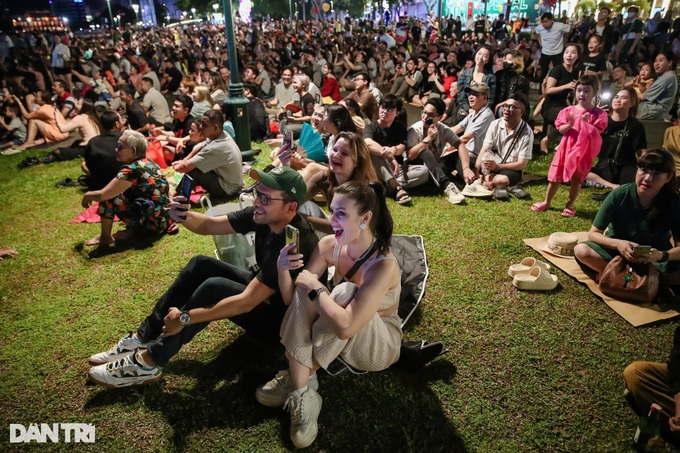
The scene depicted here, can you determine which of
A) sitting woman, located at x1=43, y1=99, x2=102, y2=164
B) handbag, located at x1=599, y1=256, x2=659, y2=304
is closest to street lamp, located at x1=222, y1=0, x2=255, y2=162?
sitting woman, located at x1=43, y1=99, x2=102, y2=164

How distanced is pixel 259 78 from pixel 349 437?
10980mm

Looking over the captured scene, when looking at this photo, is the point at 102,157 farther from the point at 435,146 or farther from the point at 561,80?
the point at 561,80

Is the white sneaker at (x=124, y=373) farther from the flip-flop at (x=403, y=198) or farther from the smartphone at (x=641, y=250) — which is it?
the flip-flop at (x=403, y=198)

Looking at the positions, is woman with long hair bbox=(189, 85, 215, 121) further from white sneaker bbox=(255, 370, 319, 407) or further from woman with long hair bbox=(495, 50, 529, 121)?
white sneaker bbox=(255, 370, 319, 407)

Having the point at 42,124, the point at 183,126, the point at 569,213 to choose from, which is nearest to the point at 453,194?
the point at 569,213

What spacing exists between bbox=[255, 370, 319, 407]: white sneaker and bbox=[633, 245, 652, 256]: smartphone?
2.71m

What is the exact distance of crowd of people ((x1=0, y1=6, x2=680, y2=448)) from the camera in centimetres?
254

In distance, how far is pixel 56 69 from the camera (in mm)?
14531

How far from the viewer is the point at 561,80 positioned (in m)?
7.43

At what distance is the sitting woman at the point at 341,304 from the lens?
7.69ft

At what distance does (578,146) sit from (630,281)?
217 cm

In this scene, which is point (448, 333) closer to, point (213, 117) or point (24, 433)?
point (24, 433)

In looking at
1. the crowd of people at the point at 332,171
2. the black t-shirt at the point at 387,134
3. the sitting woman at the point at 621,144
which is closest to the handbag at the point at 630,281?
the crowd of people at the point at 332,171

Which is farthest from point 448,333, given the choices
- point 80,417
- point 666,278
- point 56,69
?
point 56,69
